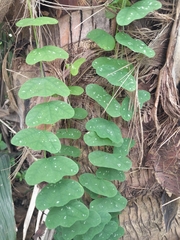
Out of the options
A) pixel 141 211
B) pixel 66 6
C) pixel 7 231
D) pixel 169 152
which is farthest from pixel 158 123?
pixel 7 231

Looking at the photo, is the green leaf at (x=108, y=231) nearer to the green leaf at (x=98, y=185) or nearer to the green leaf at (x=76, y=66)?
the green leaf at (x=98, y=185)

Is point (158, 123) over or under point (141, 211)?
over

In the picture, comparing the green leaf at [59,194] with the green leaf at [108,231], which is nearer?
the green leaf at [59,194]

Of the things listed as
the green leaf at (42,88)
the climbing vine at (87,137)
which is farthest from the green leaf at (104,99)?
the green leaf at (42,88)

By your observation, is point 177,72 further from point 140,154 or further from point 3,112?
point 3,112

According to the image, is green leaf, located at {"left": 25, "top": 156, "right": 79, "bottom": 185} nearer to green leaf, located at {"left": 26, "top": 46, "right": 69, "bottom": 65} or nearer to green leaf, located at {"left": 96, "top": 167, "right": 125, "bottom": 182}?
green leaf, located at {"left": 96, "top": 167, "right": 125, "bottom": 182}

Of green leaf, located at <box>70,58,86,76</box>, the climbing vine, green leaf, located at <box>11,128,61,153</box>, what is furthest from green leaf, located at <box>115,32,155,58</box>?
green leaf, located at <box>11,128,61,153</box>

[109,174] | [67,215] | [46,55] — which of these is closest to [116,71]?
[46,55]
